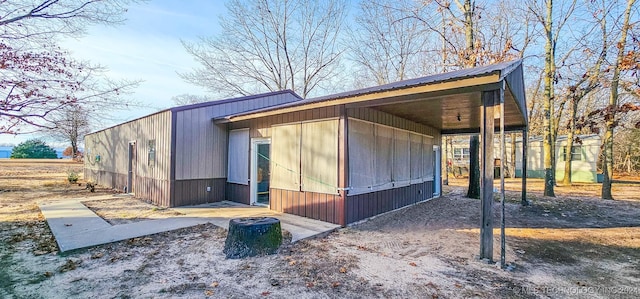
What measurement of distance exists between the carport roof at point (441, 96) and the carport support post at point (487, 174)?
21 centimetres

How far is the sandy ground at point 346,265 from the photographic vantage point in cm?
308

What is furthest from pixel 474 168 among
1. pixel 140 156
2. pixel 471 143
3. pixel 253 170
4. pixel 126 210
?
pixel 140 156

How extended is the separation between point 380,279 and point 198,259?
2405mm

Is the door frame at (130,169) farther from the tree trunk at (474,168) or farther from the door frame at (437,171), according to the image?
the tree trunk at (474,168)

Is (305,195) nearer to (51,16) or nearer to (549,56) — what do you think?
(51,16)

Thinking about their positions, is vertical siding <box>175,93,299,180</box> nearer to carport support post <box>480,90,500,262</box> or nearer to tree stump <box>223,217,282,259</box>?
tree stump <box>223,217,282,259</box>

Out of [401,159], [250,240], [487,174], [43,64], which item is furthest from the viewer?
[401,159]

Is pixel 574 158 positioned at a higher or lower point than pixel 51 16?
lower

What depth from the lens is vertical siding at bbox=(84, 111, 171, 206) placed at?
7.72m

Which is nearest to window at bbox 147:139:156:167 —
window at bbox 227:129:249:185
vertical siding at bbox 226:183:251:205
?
window at bbox 227:129:249:185

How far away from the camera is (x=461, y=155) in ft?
76.4

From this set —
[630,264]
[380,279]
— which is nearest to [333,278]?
[380,279]

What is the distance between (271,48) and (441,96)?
16490 millimetres

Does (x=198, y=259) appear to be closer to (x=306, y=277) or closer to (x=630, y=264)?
(x=306, y=277)
